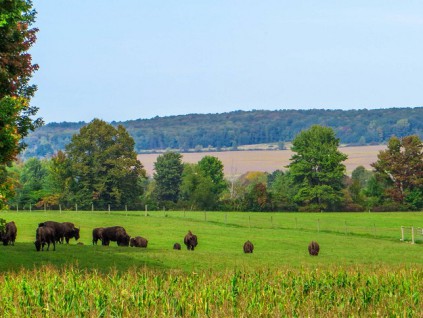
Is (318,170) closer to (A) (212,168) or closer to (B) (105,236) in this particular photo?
(A) (212,168)

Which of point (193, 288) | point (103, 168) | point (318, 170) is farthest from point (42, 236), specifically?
point (318, 170)

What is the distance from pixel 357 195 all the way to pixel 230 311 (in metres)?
128

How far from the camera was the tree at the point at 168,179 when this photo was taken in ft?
563

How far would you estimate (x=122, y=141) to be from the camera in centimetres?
13250

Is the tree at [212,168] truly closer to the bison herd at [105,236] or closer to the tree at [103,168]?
the tree at [103,168]

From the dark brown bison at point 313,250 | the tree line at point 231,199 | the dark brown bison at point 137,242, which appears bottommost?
the dark brown bison at point 313,250

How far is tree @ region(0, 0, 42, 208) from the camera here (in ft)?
104

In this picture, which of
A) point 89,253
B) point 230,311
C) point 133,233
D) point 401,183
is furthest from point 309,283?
point 401,183

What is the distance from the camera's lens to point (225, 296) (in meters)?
23.7

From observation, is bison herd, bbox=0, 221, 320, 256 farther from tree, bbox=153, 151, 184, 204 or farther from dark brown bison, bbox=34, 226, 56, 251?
tree, bbox=153, 151, 184, 204

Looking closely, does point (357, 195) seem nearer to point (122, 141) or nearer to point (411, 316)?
point (122, 141)

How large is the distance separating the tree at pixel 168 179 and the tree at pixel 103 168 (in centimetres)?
3866

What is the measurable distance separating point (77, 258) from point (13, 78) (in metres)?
10.1

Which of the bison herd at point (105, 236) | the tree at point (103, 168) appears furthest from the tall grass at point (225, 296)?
the tree at point (103, 168)
